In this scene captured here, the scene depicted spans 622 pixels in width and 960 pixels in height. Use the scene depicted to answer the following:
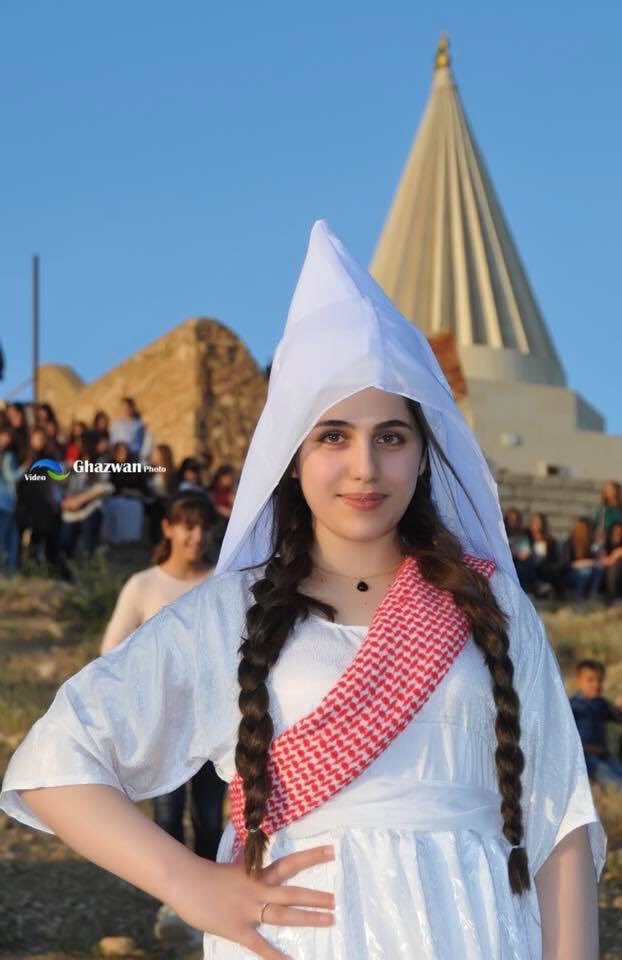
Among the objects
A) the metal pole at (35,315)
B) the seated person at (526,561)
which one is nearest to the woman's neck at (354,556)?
the seated person at (526,561)

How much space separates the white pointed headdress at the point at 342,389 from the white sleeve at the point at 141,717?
0.25 meters

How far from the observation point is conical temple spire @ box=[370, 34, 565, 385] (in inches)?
1231

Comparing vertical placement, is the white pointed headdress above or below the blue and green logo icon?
above

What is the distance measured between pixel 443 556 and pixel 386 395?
12.2 inches

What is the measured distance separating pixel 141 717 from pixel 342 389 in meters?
0.66

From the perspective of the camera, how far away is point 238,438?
26484 mm

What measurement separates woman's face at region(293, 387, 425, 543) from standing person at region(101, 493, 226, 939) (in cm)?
270

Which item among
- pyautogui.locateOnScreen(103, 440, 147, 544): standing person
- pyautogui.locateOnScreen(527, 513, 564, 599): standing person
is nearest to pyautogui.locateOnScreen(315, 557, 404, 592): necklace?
pyautogui.locateOnScreen(103, 440, 147, 544): standing person

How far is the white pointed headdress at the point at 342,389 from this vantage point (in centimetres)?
248

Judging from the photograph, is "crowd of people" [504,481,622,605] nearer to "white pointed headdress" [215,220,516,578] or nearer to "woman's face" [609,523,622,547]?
"woman's face" [609,523,622,547]

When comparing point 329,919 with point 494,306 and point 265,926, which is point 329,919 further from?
point 494,306

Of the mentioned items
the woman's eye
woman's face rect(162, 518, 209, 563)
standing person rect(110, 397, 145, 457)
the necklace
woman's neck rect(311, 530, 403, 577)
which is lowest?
woman's face rect(162, 518, 209, 563)

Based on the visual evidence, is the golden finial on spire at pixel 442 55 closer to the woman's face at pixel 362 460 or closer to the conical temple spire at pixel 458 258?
the conical temple spire at pixel 458 258

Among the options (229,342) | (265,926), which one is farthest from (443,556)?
A: (229,342)
